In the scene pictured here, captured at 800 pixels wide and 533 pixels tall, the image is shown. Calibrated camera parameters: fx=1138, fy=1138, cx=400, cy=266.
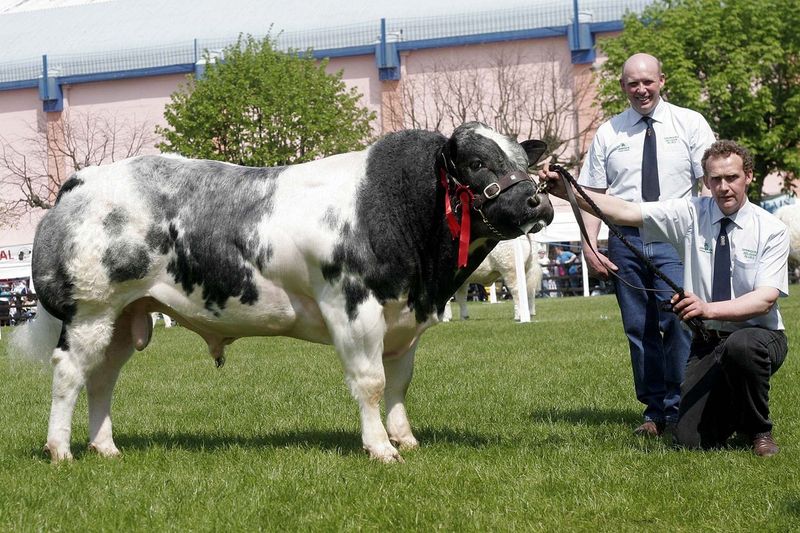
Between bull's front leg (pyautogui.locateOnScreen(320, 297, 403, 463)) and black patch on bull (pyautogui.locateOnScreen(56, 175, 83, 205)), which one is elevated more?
black patch on bull (pyautogui.locateOnScreen(56, 175, 83, 205))

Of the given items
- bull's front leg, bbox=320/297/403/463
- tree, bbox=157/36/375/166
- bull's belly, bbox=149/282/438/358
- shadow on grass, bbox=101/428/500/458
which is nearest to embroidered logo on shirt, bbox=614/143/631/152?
bull's belly, bbox=149/282/438/358

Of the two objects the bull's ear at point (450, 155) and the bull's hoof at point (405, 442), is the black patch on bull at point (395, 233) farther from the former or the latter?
the bull's hoof at point (405, 442)

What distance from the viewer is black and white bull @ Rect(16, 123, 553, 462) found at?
6.56m

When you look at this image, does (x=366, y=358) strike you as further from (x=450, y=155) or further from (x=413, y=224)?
(x=450, y=155)

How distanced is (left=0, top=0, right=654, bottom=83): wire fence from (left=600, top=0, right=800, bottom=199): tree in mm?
6741

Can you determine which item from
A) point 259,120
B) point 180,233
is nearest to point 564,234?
point 259,120

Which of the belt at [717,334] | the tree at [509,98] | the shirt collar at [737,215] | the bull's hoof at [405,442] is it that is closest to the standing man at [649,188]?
the belt at [717,334]

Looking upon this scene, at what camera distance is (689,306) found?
6332mm

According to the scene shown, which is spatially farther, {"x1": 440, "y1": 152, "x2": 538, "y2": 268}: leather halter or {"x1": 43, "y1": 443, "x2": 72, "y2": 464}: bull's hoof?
{"x1": 43, "y1": 443, "x2": 72, "y2": 464}: bull's hoof

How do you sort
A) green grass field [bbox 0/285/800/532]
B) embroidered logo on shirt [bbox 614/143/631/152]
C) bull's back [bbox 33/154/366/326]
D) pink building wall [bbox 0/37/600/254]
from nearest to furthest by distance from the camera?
1. green grass field [bbox 0/285/800/532]
2. bull's back [bbox 33/154/366/326]
3. embroidered logo on shirt [bbox 614/143/631/152]
4. pink building wall [bbox 0/37/600/254]

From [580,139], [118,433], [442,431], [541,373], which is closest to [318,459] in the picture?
[442,431]

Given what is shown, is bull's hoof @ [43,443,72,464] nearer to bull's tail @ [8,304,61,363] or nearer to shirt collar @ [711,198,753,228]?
bull's tail @ [8,304,61,363]

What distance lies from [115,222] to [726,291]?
368 cm

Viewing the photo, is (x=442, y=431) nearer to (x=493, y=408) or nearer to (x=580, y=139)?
(x=493, y=408)
